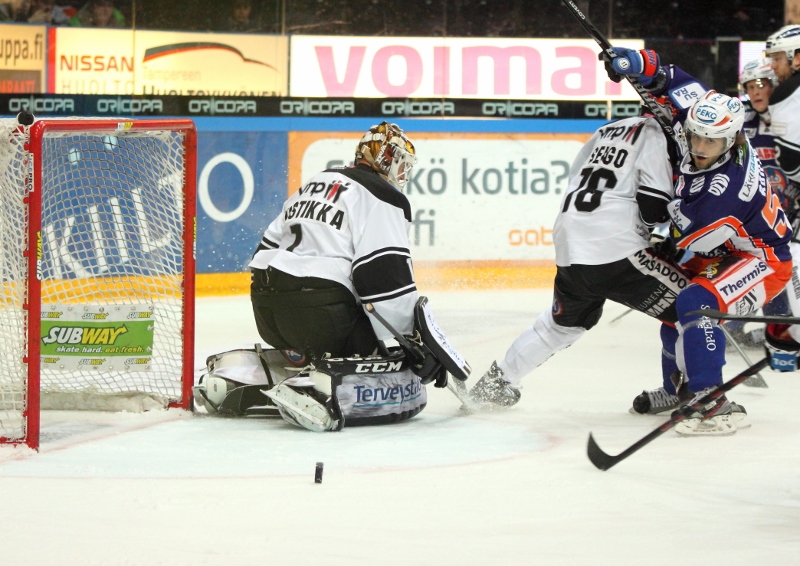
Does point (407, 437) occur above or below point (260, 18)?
below

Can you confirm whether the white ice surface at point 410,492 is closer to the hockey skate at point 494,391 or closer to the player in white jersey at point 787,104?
the hockey skate at point 494,391

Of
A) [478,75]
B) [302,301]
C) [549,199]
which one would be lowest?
[302,301]

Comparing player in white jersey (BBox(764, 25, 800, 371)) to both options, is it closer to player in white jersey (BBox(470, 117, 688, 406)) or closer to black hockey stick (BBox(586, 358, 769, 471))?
player in white jersey (BBox(470, 117, 688, 406))

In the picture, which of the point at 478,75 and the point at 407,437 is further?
the point at 478,75

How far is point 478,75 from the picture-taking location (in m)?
8.39

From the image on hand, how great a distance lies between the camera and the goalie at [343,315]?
3.56m

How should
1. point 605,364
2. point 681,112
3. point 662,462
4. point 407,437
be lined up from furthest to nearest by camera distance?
1. point 605,364
2. point 681,112
3. point 407,437
4. point 662,462

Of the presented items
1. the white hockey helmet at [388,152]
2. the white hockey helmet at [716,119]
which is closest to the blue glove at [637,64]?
the white hockey helmet at [716,119]

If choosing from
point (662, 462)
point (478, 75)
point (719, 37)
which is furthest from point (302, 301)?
point (719, 37)

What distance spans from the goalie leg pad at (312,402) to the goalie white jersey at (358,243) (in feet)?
0.84

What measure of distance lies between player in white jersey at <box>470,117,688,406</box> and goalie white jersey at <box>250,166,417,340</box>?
0.54m

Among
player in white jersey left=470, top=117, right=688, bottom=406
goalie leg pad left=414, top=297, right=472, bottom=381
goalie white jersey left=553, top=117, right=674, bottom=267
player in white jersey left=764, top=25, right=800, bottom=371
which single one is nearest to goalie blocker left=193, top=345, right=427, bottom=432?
goalie leg pad left=414, top=297, right=472, bottom=381

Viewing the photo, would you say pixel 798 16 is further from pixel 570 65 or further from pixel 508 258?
pixel 508 258

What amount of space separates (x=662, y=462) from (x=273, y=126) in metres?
4.11
